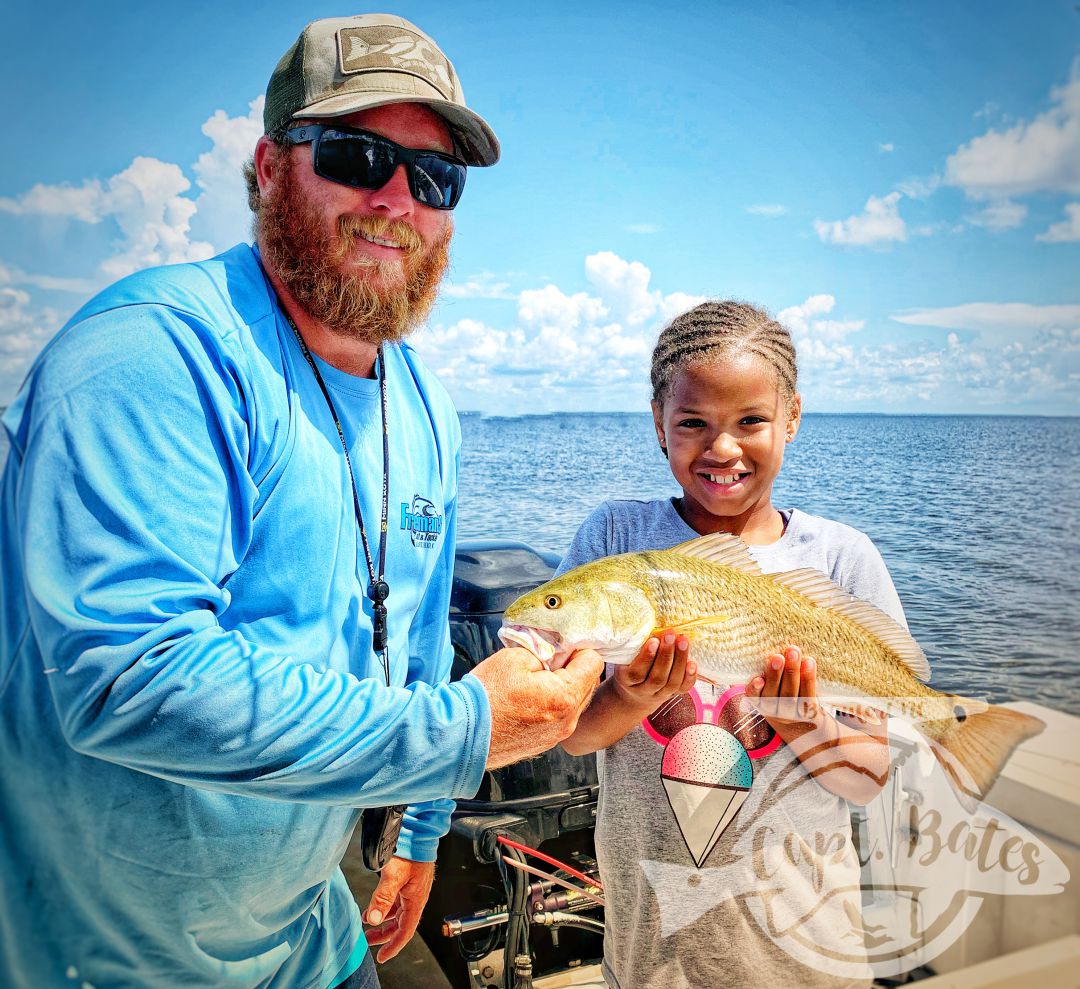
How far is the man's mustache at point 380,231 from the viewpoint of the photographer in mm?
2059

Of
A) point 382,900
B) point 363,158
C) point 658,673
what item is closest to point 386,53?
point 363,158

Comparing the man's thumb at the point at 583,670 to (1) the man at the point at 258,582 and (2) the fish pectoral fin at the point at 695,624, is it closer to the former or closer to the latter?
(1) the man at the point at 258,582

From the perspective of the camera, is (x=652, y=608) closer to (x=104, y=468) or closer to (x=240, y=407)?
(x=240, y=407)

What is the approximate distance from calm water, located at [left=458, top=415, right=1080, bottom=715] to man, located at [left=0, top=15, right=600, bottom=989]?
1252cm

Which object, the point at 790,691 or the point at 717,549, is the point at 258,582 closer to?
the point at 717,549

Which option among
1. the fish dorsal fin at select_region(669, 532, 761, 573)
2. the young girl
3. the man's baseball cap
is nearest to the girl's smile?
the young girl

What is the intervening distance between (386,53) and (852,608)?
1.88m

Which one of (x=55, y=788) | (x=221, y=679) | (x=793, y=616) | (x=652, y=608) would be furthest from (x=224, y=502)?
(x=793, y=616)

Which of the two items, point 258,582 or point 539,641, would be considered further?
point 539,641

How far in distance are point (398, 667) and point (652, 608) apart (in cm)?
70

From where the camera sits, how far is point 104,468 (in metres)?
1.32

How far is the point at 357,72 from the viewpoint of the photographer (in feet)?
6.33

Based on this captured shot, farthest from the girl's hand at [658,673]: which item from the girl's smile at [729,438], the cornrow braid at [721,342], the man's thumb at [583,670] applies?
the cornrow braid at [721,342]

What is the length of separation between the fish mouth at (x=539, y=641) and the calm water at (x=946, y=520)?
3.63 feet
